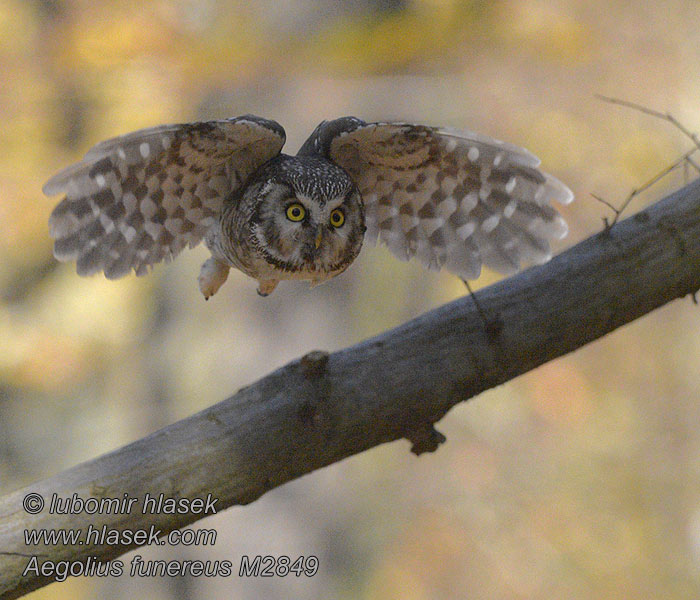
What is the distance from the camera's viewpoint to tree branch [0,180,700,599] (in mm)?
1986

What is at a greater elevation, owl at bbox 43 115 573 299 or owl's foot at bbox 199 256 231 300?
owl at bbox 43 115 573 299

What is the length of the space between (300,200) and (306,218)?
7 centimetres

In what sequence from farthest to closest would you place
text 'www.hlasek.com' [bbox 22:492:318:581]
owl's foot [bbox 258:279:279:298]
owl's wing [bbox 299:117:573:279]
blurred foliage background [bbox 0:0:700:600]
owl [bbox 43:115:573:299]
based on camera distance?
1. blurred foliage background [bbox 0:0:700:600]
2. owl's foot [bbox 258:279:279:298]
3. owl's wing [bbox 299:117:573:279]
4. owl [bbox 43:115:573:299]
5. text 'www.hlasek.com' [bbox 22:492:318:581]

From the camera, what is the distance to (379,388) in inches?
85.9

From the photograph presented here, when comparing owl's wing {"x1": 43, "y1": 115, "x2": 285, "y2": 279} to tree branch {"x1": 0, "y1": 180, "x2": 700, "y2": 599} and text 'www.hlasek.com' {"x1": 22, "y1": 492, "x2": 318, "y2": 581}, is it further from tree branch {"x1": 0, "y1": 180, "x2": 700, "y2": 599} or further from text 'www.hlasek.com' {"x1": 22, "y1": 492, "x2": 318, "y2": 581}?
text 'www.hlasek.com' {"x1": 22, "y1": 492, "x2": 318, "y2": 581}

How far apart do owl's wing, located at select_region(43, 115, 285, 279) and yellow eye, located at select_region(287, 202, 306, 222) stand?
0.57 feet

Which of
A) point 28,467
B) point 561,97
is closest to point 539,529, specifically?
point 561,97

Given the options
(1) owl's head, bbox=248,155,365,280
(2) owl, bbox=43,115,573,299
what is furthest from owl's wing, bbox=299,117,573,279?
(1) owl's head, bbox=248,155,365,280

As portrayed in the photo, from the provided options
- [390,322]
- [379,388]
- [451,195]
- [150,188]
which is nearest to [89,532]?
[379,388]

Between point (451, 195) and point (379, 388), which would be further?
point (451, 195)

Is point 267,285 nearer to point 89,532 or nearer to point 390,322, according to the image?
point 89,532

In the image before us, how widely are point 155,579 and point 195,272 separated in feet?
7.56

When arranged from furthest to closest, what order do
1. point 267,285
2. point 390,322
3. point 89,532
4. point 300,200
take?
1. point 390,322
2. point 267,285
3. point 300,200
4. point 89,532

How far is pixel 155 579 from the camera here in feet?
20.0
